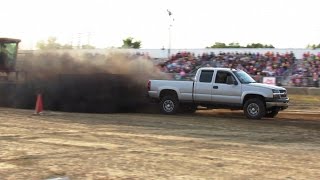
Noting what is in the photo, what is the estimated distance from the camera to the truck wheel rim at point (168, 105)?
776 inches

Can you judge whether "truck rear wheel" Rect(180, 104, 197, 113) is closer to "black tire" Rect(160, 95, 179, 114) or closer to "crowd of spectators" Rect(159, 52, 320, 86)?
"black tire" Rect(160, 95, 179, 114)

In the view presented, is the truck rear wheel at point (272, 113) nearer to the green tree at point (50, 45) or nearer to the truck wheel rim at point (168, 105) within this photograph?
the truck wheel rim at point (168, 105)

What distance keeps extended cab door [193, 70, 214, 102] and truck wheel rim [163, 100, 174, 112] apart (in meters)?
1.00

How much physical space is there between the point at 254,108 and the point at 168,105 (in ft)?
11.6

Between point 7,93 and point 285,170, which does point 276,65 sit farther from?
point 285,170

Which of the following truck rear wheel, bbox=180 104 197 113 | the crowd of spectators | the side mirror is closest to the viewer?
the side mirror

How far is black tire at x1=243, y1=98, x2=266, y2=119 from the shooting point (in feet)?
58.8

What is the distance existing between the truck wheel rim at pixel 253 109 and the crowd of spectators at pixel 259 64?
18811 mm

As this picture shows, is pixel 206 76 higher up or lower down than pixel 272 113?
higher up

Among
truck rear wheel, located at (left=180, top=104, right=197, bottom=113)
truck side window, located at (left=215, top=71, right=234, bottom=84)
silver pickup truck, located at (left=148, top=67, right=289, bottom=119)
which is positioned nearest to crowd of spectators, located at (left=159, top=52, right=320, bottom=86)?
truck rear wheel, located at (left=180, top=104, right=197, bottom=113)

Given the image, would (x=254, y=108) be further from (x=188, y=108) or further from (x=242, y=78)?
(x=188, y=108)

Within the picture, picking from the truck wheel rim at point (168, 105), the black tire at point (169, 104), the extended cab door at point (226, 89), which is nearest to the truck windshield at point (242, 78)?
the extended cab door at point (226, 89)

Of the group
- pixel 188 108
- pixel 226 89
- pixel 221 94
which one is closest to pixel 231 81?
pixel 226 89

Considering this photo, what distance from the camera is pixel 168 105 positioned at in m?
19.8
